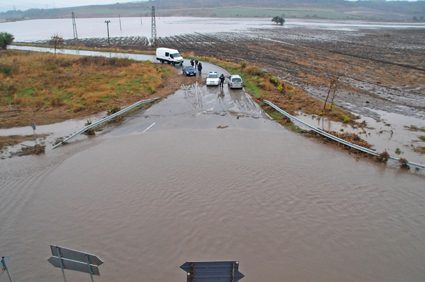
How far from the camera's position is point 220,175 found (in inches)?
485

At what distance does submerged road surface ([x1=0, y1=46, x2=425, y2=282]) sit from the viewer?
803cm

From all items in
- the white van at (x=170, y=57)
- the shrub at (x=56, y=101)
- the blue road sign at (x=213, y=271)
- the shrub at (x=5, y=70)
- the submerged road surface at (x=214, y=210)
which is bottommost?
the submerged road surface at (x=214, y=210)

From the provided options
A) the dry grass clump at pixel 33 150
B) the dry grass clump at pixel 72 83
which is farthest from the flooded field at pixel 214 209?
the dry grass clump at pixel 72 83

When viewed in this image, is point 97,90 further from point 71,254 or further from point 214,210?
point 71,254

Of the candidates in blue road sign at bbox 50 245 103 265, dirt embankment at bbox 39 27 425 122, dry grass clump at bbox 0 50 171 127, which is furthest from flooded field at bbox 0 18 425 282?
dirt embankment at bbox 39 27 425 122

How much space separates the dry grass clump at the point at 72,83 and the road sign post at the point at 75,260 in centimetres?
1608

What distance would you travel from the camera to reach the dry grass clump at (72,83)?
2214 cm

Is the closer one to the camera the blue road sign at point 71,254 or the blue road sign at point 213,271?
the blue road sign at point 213,271

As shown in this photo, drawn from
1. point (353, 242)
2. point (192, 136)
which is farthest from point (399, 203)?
point (192, 136)

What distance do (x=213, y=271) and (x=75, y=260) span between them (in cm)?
301

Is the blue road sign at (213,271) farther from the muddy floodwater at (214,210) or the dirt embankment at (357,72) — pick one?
the dirt embankment at (357,72)

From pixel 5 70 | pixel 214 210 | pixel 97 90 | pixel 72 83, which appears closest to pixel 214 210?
pixel 214 210

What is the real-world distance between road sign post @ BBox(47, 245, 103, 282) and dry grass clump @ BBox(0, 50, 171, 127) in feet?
52.8

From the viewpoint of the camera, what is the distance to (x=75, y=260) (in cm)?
586
